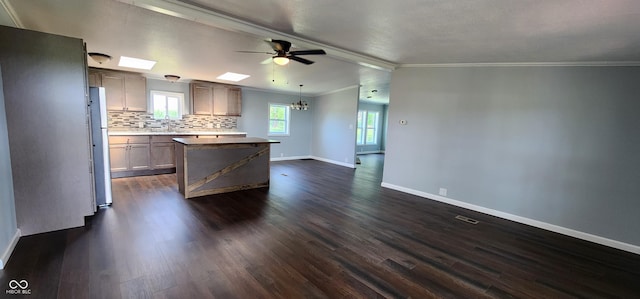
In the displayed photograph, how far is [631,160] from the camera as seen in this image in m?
3.05

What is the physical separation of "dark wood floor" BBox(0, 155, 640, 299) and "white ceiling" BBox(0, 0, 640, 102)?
2238 mm

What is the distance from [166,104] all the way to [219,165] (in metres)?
3.21

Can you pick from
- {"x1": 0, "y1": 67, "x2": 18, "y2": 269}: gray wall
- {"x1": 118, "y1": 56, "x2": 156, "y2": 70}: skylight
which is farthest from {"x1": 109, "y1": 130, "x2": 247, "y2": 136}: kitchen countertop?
{"x1": 0, "y1": 67, "x2": 18, "y2": 269}: gray wall

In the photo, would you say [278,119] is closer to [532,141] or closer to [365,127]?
[365,127]

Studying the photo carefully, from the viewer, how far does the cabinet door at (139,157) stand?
18.2ft

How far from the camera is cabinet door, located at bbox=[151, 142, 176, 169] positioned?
582 cm

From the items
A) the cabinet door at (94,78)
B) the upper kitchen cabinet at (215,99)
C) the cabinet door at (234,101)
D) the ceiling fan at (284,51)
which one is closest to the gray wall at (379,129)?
the cabinet door at (234,101)

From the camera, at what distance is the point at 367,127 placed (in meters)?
11.2

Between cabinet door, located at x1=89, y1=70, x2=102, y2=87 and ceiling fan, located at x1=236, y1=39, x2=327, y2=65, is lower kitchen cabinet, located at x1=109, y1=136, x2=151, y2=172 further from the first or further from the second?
ceiling fan, located at x1=236, y1=39, x2=327, y2=65

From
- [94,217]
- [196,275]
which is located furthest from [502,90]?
[94,217]

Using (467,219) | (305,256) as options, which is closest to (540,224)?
(467,219)

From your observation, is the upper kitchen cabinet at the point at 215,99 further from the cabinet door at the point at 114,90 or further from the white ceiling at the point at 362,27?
the white ceiling at the point at 362,27
